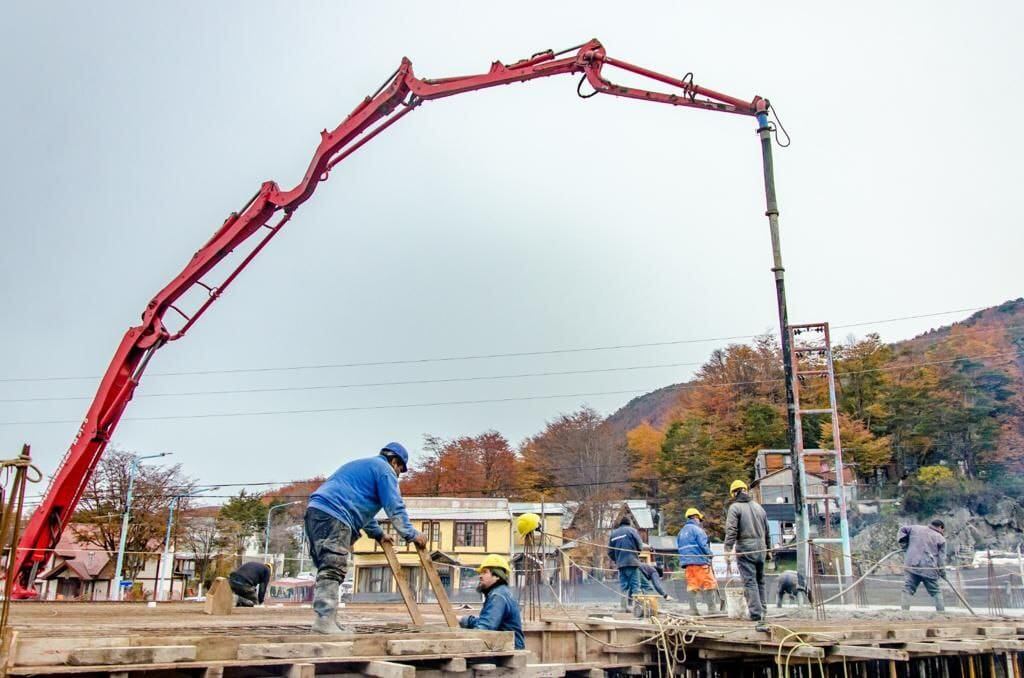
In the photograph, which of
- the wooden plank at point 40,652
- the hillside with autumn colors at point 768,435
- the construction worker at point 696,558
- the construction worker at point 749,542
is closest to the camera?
the wooden plank at point 40,652

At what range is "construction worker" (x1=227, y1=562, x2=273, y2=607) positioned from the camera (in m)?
13.2

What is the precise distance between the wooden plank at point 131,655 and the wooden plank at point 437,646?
1452mm

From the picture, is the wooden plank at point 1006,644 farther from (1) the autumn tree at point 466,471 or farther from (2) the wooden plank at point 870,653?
(1) the autumn tree at point 466,471

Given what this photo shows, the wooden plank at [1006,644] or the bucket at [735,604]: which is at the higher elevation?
the bucket at [735,604]

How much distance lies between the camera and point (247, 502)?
64.6 meters

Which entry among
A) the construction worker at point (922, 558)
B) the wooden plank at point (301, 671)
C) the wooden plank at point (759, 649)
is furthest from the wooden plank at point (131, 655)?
the construction worker at point (922, 558)

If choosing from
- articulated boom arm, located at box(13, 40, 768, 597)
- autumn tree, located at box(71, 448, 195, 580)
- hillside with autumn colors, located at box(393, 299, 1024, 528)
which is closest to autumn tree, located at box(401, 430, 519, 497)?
hillside with autumn colors, located at box(393, 299, 1024, 528)

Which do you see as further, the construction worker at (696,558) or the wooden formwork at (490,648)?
the construction worker at (696,558)

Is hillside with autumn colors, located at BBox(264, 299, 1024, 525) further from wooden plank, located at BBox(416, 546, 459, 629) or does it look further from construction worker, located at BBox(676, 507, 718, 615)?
wooden plank, located at BBox(416, 546, 459, 629)

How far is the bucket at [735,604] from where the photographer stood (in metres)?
11.2

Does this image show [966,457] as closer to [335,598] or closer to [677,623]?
[677,623]

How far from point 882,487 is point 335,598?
59.5m

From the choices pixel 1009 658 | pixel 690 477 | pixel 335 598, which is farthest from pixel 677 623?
pixel 690 477

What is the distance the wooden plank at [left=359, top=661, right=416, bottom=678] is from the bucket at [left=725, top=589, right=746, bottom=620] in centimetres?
715
